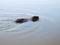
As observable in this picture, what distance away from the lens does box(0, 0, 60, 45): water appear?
7.03 feet

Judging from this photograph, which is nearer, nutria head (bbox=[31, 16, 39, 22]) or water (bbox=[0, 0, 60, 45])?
water (bbox=[0, 0, 60, 45])

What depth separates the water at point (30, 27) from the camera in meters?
2.14

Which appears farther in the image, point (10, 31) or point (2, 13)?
point (2, 13)

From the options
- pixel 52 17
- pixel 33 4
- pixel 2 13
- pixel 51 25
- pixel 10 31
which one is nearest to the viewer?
pixel 10 31

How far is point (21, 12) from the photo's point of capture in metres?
3.13

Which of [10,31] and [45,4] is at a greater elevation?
[45,4]

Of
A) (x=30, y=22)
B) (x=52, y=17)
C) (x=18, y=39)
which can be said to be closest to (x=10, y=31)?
(x=18, y=39)

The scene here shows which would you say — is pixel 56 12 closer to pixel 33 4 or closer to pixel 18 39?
pixel 33 4

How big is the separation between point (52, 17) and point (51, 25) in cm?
36

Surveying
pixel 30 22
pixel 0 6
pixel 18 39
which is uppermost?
pixel 0 6

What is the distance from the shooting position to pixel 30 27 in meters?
2.45

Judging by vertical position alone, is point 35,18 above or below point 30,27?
above

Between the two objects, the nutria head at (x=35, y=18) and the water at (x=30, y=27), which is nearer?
the water at (x=30, y=27)

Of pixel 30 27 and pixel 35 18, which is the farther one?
pixel 35 18
